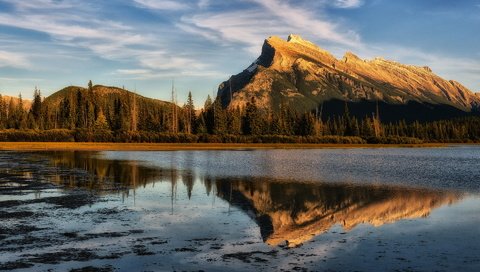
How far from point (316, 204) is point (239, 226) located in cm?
831

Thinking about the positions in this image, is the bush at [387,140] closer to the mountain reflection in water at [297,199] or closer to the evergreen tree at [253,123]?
the evergreen tree at [253,123]

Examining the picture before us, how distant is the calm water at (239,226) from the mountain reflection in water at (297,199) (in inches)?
2.8

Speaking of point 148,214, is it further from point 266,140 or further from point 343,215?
point 266,140

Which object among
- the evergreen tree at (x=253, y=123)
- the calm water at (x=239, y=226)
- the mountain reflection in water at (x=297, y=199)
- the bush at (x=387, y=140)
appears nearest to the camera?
the calm water at (x=239, y=226)

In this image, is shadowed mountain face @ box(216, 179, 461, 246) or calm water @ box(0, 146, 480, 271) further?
shadowed mountain face @ box(216, 179, 461, 246)

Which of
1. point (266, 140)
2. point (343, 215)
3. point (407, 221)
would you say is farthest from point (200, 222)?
point (266, 140)

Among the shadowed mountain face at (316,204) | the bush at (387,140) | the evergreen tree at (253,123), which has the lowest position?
the shadowed mountain face at (316,204)

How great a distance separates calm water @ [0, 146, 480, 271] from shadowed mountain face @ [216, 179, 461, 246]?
64 millimetres

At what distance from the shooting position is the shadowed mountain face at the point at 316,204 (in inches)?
847

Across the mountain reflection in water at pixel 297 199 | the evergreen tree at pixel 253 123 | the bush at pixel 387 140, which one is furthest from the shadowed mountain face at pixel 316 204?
the evergreen tree at pixel 253 123

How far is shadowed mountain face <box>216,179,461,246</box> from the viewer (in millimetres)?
21516

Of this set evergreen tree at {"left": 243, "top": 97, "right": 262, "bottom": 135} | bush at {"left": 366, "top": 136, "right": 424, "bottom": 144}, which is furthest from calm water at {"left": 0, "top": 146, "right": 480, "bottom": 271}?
evergreen tree at {"left": 243, "top": 97, "right": 262, "bottom": 135}

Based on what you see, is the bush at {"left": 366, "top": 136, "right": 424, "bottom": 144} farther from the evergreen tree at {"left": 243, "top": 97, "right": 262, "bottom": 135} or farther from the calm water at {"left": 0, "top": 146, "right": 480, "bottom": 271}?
the calm water at {"left": 0, "top": 146, "right": 480, "bottom": 271}

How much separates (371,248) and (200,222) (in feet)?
27.7
